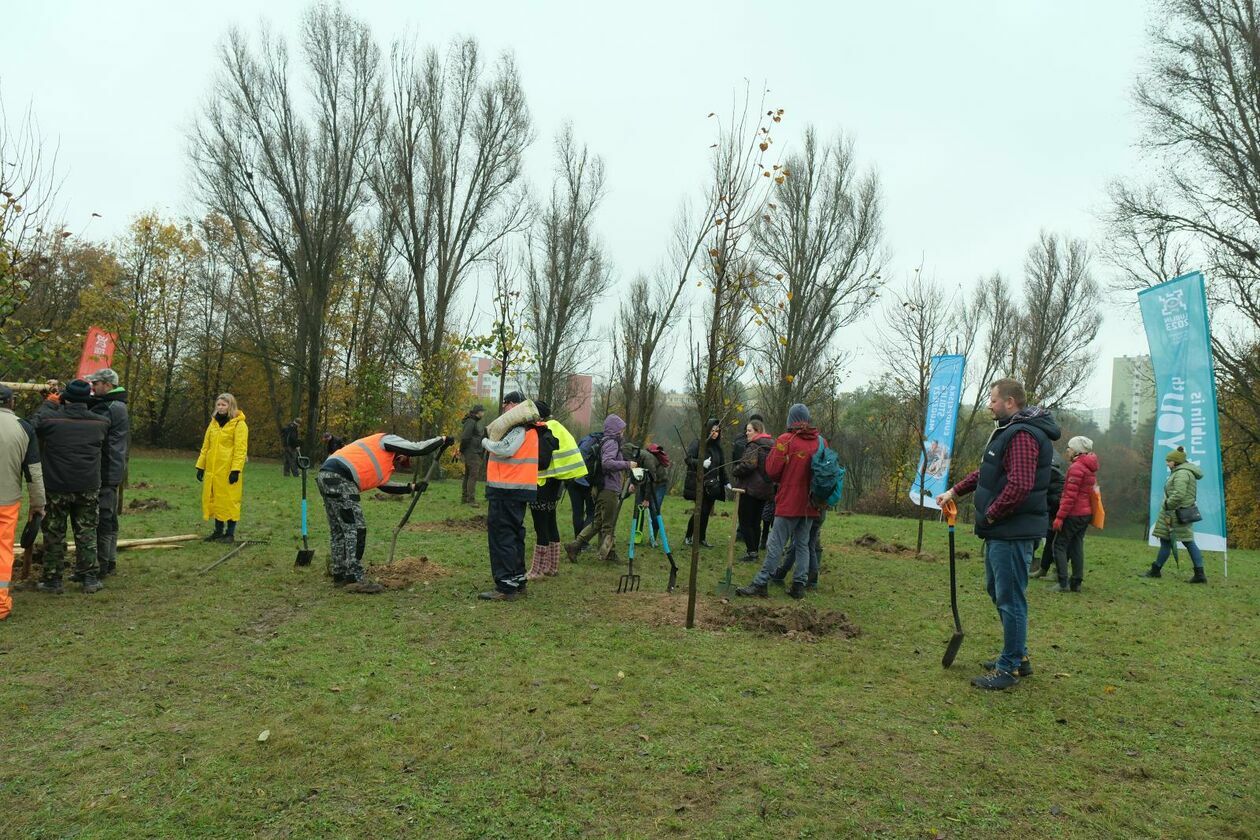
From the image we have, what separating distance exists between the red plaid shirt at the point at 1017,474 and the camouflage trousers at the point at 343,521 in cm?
558

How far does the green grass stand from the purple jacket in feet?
6.84

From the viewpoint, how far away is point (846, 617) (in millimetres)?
7082

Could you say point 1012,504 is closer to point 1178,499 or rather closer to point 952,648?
point 952,648

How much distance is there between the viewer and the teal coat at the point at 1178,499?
1049 centimetres

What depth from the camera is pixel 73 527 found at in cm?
691

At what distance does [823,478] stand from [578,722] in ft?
13.7

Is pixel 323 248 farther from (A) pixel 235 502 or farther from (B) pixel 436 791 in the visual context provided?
(B) pixel 436 791

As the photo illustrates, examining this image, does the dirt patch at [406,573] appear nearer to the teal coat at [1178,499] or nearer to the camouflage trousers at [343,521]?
the camouflage trousers at [343,521]

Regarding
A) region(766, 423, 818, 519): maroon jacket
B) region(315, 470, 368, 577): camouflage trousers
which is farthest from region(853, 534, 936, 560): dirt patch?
region(315, 470, 368, 577): camouflage trousers

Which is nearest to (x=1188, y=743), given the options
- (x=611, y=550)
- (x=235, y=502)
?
(x=611, y=550)

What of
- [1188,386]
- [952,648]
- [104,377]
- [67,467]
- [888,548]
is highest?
[1188,386]

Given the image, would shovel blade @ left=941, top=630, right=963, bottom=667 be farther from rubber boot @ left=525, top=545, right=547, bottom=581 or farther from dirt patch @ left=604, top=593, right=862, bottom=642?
rubber boot @ left=525, top=545, right=547, bottom=581

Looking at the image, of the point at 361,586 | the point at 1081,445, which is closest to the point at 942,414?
the point at 1081,445

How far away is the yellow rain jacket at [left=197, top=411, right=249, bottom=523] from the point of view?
9.41m
